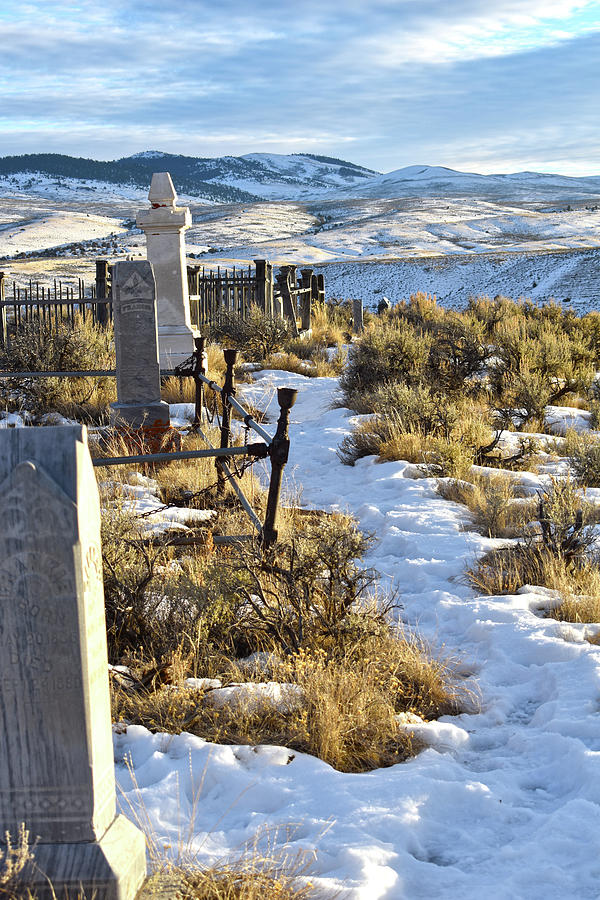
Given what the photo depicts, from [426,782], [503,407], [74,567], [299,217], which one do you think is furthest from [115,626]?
[299,217]

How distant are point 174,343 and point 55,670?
380 inches

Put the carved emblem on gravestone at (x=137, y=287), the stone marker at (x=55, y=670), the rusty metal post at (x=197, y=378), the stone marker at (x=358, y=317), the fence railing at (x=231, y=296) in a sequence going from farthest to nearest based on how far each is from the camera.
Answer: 1. the stone marker at (x=358, y=317)
2. the fence railing at (x=231, y=296)
3. the rusty metal post at (x=197, y=378)
4. the carved emblem on gravestone at (x=137, y=287)
5. the stone marker at (x=55, y=670)

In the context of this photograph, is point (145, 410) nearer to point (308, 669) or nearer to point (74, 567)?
point (308, 669)

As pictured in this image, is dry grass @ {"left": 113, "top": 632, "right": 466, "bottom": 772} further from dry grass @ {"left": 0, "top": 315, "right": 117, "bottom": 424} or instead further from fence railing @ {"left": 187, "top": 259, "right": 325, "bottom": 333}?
fence railing @ {"left": 187, "top": 259, "right": 325, "bottom": 333}

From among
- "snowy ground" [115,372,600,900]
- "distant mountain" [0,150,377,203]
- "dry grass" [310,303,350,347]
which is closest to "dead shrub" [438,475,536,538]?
"snowy ground" [115,372,600,900]

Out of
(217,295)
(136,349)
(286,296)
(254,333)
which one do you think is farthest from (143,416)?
(286,296)

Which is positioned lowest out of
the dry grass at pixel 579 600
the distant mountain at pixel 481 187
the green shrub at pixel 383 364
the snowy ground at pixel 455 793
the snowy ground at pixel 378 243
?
the snowy ground at pixel 455 793

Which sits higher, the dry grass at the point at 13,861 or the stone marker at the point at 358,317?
the stone marker at the point at 358,317

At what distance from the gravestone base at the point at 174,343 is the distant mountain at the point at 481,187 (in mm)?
113405

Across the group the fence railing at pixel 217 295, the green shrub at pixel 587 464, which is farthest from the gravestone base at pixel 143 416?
the fence railing at pixel 217 295

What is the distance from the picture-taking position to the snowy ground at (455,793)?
8.04 ft

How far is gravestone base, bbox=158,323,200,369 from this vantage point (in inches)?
440

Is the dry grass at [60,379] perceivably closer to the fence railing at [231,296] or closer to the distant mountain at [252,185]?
the fence railing at [231,296]

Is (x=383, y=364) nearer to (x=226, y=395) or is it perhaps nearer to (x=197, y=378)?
(x=197, y=378)
